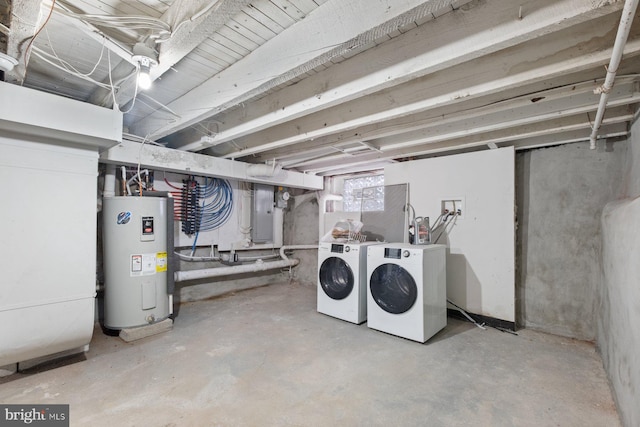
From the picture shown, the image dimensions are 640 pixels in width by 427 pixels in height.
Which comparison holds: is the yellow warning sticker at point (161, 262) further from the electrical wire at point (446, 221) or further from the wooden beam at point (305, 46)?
the electrical wire at point (446, 221)

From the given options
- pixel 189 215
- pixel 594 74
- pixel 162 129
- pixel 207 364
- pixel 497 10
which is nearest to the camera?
pixel 497 10

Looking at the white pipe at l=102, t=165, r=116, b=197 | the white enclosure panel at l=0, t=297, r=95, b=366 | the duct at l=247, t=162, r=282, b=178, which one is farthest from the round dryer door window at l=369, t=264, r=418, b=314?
the white pipe at l=102, t=165, r=116, b=197

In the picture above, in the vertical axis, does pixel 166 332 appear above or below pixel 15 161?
below

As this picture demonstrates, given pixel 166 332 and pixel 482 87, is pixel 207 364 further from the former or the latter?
pixel 482 87

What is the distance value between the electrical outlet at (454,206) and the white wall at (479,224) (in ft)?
0.13

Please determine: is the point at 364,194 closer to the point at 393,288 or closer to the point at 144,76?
the point at 393,288

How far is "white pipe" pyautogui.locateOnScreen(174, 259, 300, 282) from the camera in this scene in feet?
11.3

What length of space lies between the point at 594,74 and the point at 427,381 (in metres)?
2.27

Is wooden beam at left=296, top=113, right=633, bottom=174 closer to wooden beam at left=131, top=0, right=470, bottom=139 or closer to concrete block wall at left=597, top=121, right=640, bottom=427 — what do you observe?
concrete block wall at left=597, top=121, right=640, bottom=427

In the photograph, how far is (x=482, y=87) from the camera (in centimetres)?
168

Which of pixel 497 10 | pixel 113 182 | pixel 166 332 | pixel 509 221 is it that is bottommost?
pixel 166 332

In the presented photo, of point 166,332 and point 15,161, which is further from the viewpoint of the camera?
point 166,332

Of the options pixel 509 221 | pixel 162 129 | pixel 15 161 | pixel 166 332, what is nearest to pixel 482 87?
pixel 509 221

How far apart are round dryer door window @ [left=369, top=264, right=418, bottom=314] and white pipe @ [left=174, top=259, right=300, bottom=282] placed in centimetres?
214
